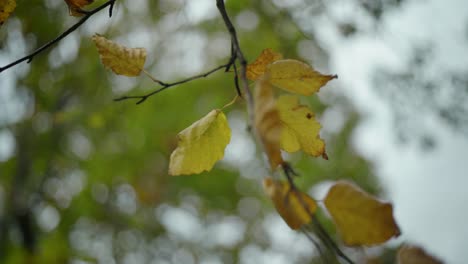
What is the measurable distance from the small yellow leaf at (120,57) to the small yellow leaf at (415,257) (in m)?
0.34

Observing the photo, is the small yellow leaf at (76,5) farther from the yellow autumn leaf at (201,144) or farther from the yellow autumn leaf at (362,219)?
the yellow autumn leaf at (362,219)

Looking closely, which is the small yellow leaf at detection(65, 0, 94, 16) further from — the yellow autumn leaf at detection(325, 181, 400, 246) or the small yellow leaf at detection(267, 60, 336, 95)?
the yellow autumn leaf at detection(325, 181, 400, 246)

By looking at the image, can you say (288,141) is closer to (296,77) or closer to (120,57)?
(296,77)

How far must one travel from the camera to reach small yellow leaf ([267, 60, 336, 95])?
13.5 inches

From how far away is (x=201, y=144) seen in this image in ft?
1.26

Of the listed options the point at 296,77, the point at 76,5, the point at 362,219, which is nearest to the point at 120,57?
the point at 76,5

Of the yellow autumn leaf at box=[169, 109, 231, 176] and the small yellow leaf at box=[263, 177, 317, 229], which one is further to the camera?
the yellow autumn leaf at box=[169, 109, 231, 176]

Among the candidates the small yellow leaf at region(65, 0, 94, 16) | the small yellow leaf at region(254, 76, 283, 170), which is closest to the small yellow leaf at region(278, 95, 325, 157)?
the small yellow leaf at region(254, 76, 283, 170)

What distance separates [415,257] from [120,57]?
1.22 ft

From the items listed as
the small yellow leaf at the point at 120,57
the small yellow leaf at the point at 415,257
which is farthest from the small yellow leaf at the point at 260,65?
the small yellow leaf at the point at 415,257

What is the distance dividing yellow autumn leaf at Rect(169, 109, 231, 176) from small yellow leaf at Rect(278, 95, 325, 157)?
0.20ft

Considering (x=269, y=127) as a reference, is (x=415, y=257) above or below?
below

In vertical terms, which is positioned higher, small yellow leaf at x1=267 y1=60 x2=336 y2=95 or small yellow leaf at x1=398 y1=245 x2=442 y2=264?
small yellow leaf at x1=267 y1=60 x2=336 y2=95

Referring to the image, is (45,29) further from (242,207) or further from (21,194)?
(242,207)
